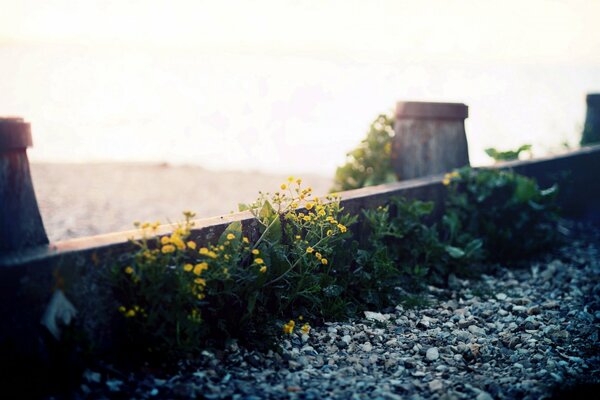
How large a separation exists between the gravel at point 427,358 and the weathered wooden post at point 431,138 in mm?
1836

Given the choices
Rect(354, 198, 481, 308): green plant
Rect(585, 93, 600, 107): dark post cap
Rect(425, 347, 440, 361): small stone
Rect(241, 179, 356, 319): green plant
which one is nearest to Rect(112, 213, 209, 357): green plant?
Rect(241, 179, 356, 319): green plant

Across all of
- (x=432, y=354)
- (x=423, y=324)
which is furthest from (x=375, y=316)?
(x=432, y=354)

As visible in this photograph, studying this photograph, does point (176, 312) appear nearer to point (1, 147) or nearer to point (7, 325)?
point (7, 325)

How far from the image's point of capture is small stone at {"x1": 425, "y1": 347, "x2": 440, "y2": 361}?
3.55 m

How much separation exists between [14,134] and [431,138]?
4.30 metres

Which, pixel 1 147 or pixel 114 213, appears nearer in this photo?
pixel 1 147

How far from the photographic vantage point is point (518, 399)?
120 inches

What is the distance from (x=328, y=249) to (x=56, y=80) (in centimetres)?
1690

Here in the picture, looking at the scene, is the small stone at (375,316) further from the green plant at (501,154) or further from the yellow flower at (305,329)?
the green plant at (501,154)

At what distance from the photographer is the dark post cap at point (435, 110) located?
6336 mm

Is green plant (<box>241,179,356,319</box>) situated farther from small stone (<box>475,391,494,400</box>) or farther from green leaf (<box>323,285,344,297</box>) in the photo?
small stone (<box>475,391,494,400</box>)

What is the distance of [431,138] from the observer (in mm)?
6445

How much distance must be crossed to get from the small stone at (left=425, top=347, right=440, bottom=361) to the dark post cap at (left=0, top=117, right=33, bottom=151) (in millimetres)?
2397

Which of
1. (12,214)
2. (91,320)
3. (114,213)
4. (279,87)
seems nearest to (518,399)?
(91,320)
